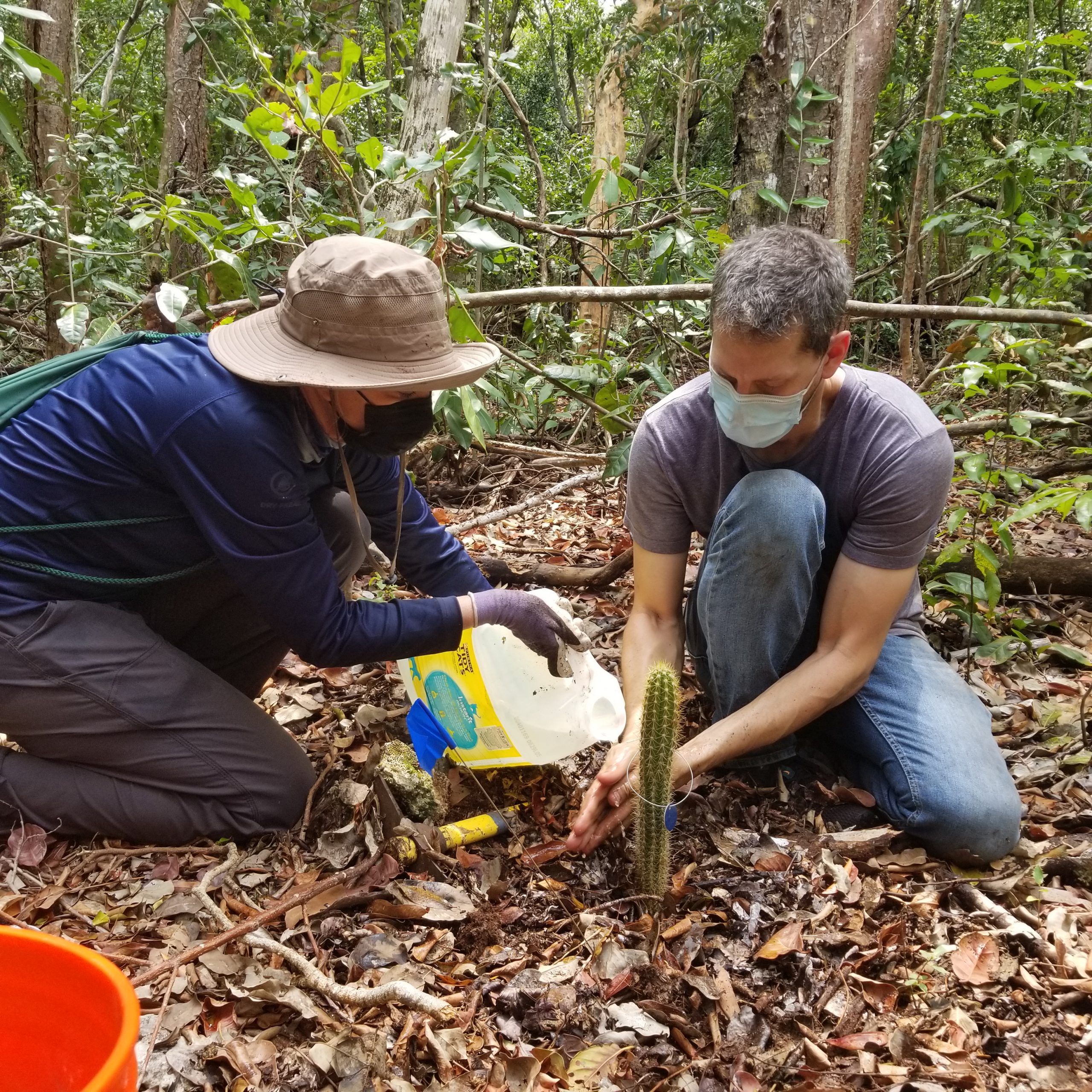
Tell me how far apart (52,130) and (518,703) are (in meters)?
4.08

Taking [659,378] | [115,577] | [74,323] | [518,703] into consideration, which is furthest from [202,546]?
[659,378]

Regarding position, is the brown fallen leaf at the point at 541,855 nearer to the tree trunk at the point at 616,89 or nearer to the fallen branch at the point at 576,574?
the fallen branch at the point at 576,574

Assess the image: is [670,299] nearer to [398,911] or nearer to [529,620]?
[529,620]

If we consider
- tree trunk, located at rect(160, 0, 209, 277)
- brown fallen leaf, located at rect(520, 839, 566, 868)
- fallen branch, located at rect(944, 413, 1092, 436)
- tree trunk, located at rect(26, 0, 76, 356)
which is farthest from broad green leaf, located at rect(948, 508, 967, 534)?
tree trunk, located at rect(160, 0, 209, 277)

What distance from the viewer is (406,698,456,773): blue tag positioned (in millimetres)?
2428

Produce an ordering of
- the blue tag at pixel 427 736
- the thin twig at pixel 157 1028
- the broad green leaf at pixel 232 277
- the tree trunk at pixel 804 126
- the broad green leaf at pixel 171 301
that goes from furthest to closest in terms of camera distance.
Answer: the tree trunk at pixel 804 126
the broad green leaf at pixel 232 277
the broad green leaf at pixel 171 301
the blue tag at pixel 427 736
the thin twig at pixel 157 1028

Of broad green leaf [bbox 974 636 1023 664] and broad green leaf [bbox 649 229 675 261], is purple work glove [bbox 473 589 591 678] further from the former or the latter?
broad green leaf [bbox 649 229 675 261]

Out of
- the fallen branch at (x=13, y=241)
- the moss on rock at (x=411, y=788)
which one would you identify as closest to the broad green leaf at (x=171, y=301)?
the moss on rock at (x=411, y=788)

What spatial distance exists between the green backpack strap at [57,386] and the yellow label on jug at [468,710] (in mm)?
690

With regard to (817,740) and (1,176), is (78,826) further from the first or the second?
(1,176)

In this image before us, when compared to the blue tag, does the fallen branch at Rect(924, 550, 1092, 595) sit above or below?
above

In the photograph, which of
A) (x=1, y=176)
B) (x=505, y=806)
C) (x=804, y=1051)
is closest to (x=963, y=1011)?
(x=804, y=1051)

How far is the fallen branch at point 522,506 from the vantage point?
3781 mm

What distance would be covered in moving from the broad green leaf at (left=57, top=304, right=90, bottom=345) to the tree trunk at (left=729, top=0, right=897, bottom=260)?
2546mm
